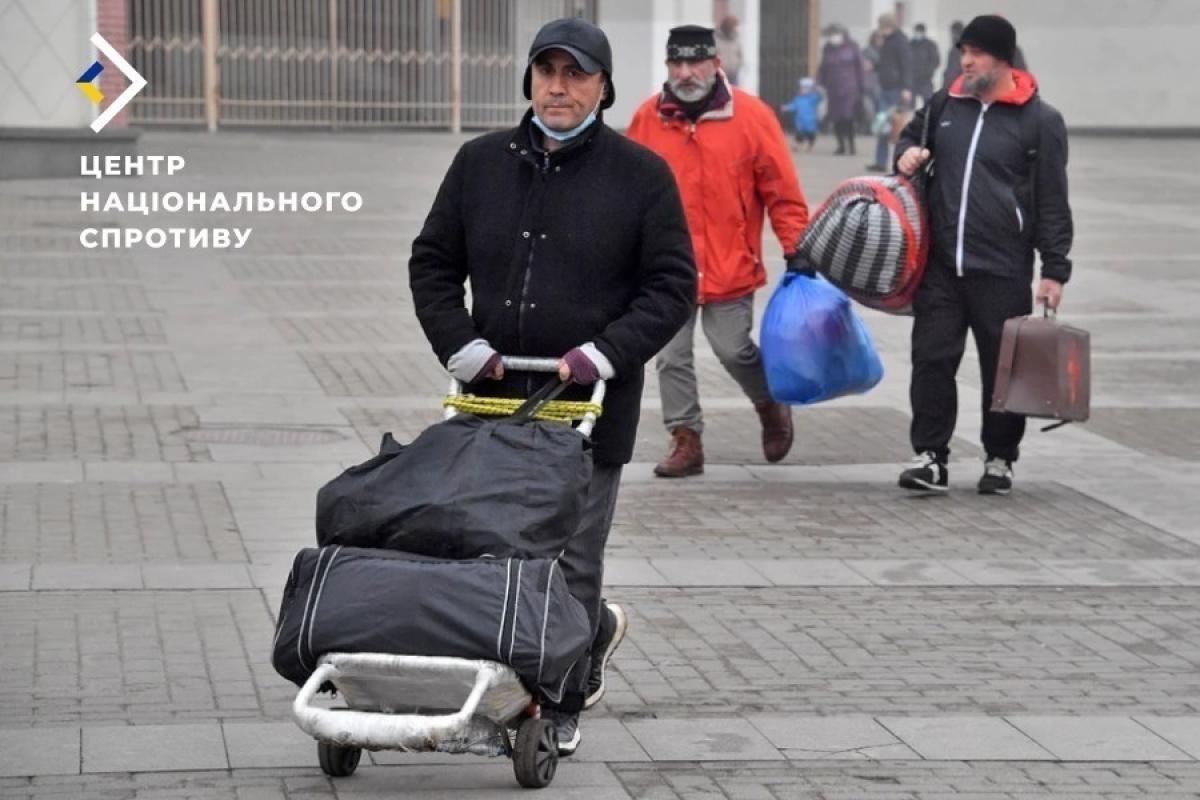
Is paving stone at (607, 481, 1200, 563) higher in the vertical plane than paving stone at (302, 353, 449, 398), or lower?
higher

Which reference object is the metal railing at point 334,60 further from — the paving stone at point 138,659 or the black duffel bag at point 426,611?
the black duffel bag at point 426,611

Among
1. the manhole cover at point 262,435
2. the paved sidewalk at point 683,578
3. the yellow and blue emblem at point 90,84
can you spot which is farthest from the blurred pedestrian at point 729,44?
the manhole cover at point 262,435

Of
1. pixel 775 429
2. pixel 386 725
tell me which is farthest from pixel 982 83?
pixel 386 725

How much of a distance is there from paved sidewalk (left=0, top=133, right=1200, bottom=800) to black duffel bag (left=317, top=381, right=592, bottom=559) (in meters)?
0.64

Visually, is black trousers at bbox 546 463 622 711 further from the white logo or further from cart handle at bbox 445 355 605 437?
the white logo

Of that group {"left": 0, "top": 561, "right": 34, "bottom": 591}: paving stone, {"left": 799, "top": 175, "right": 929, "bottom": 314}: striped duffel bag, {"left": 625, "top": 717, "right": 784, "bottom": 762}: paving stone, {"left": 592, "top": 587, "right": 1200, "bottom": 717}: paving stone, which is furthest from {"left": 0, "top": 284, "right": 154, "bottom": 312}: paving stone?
{"left": 625, "top": 717, "right": 784, "bottom": 762}: paving stone

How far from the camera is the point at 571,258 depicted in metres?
5.75

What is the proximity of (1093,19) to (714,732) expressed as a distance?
35.9 metres

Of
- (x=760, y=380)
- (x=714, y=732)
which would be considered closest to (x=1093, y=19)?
(x=760, y=380)

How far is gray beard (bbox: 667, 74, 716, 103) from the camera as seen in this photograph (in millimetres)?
9625

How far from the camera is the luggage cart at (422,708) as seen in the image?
16.8 ft

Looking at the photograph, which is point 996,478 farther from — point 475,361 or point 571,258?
point 475,361

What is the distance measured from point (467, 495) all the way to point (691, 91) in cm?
465

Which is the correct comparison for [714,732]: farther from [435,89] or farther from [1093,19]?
[1093,19]
